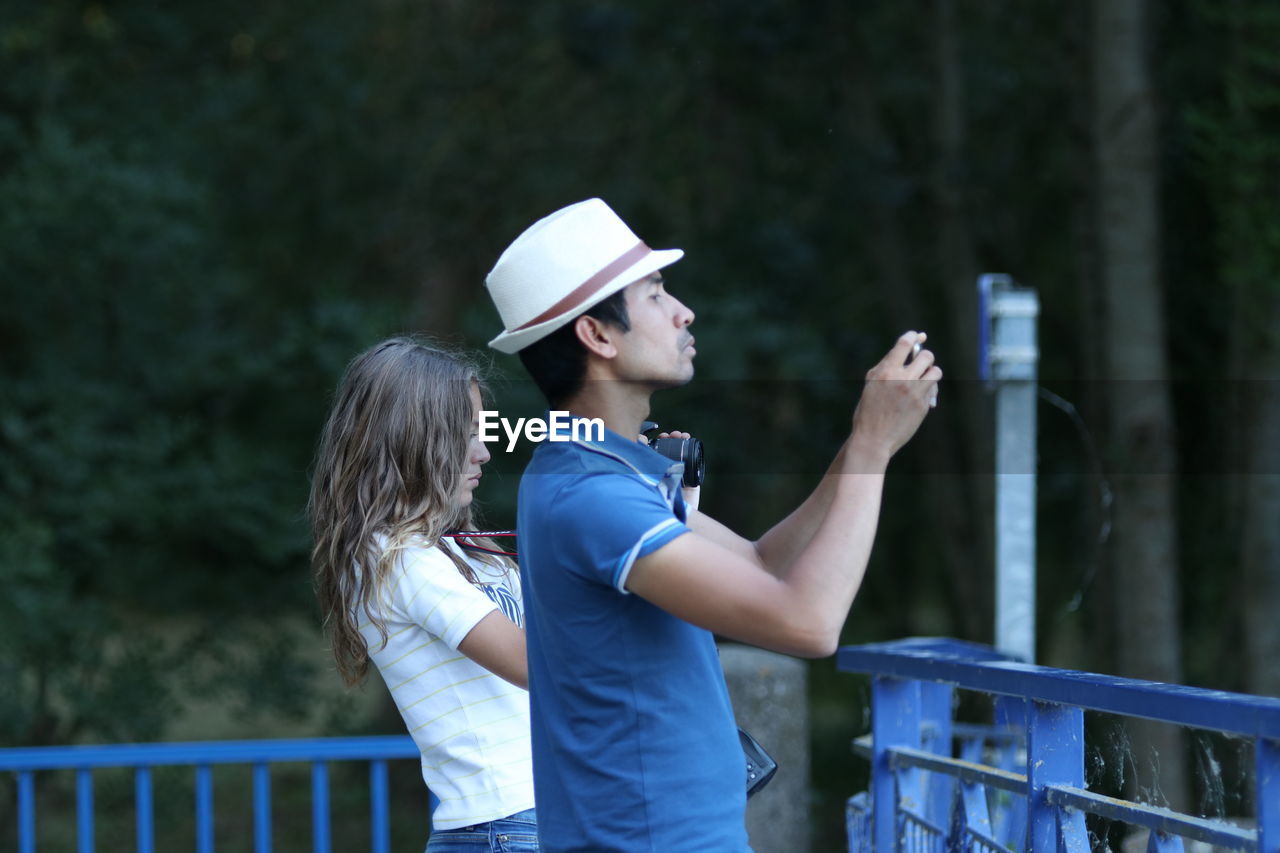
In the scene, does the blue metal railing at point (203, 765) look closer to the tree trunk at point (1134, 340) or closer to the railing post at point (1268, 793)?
the railing post at point (1268, 793)

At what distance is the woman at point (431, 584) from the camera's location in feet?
7.67

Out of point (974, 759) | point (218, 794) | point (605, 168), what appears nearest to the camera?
point (974, 759)

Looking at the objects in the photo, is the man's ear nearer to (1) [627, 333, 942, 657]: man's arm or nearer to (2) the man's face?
(2) the man's face

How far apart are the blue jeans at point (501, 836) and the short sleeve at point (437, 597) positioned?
0.28 metres

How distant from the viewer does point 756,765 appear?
2176mm

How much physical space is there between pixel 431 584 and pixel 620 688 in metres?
0.63

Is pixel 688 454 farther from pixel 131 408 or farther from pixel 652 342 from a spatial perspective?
pixel 131 408

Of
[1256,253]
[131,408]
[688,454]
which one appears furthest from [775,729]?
[131,408]

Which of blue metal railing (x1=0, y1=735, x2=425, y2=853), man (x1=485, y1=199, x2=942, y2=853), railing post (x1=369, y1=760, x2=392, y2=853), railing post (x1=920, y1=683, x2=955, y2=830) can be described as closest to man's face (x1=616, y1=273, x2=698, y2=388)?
man (x1=485, y1=199, x2=942, y2=853)

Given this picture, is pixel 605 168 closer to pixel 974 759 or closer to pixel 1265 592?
pixel 1265 592

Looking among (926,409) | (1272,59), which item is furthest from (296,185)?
(926,409)

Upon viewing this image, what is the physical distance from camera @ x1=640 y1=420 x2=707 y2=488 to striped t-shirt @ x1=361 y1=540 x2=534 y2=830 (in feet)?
1.38

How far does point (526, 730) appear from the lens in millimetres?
2408

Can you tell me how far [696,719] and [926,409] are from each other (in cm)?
46
